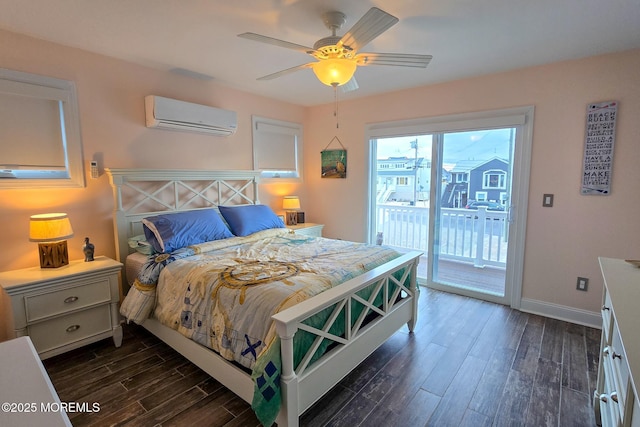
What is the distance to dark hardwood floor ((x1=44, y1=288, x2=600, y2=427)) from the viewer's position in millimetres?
1812

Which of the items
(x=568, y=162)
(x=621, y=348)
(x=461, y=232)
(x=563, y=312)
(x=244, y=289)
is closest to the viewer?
(x=621, y=348)

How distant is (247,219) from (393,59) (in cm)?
211

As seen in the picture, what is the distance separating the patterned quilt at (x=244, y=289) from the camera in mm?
1655

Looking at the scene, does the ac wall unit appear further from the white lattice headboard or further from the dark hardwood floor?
the dark hardwood floor

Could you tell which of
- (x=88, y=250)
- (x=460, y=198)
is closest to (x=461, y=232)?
(x=460, y=198)

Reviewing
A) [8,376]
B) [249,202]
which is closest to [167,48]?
[249,202]

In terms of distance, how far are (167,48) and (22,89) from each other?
112 centimetres

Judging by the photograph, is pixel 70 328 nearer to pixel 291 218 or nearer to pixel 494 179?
pixel 291 218

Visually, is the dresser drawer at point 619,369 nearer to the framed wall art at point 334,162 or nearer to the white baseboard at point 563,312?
the white baseboard at point 563,312

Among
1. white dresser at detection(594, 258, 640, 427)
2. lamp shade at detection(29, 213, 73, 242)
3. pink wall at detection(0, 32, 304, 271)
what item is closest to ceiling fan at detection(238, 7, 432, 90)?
white dresser at detection(594, 258, 640, 427)

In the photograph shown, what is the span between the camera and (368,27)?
1.69 m

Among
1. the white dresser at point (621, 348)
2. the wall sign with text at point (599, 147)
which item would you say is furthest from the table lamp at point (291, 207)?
the white dresser at point (621, 348)

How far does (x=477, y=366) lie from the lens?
7.51 feet

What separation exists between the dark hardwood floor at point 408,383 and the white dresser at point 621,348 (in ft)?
1.34
